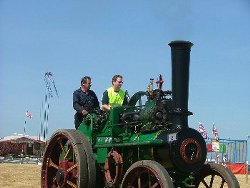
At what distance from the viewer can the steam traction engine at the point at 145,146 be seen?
5949 mm

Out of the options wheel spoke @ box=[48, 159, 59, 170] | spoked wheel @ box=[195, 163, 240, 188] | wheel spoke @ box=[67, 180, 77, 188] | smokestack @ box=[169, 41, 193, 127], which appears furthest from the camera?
wheel spoke @ box=[48, 159, 59, 170]

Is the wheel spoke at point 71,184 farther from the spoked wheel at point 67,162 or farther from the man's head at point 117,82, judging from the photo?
the man's head at point 117,82

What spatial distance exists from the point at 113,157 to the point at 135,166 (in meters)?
0.76

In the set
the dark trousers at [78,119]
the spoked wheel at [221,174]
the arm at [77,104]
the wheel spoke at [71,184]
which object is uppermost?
the arm at [77,104]

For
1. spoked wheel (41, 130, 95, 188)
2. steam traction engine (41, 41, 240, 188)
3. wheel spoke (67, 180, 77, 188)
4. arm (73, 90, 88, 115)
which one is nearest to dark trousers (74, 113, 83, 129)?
arm (73, 90, 88, 115)

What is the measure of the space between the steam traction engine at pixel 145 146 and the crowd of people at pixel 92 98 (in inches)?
12.5

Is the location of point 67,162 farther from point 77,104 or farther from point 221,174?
point 221,174

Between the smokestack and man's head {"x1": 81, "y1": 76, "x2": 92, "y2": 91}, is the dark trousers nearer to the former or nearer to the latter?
man's head {"x1": 81, "y1": 76, "x2": 92, "y2": 91}

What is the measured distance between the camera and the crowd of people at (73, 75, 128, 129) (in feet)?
25.0

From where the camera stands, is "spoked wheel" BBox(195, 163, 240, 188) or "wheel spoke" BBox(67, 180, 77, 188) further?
"wheel spoke" BBox(67, 180, 77, 188)

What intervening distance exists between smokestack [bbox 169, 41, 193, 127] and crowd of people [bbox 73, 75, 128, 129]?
1.58 m

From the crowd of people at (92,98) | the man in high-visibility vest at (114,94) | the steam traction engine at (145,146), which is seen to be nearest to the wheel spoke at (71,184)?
the steam traction engine at (145,146)

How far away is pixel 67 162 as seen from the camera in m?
7.16

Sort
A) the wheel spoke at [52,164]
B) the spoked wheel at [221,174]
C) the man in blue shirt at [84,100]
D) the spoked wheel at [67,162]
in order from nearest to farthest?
the spoked wheel at [221,174] < the spoked wheel at [67,162] < the wheel spoke at [52,164] < the man in blue shirt at [84,100]
